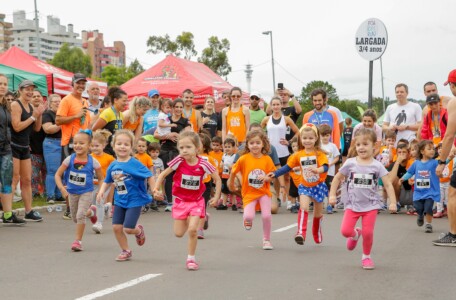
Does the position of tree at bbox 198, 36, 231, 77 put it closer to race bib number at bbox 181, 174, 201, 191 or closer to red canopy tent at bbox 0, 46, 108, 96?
red canopy tent at bbox 0, 46, 108, 96

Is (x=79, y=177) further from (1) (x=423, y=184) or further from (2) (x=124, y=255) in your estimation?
(1) (x=423, y=184)

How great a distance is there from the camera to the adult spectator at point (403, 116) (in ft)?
48.2

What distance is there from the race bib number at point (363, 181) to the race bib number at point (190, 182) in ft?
5.77

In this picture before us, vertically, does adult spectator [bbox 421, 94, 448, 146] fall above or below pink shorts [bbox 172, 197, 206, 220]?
above

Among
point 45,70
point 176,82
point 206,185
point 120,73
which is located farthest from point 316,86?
point 206,185

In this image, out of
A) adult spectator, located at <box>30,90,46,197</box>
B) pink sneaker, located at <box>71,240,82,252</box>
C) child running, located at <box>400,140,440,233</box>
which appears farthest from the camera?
adult spectator, located at <box>30,90,46,197</box>

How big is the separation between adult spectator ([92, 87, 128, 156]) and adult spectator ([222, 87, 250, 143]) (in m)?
2.83

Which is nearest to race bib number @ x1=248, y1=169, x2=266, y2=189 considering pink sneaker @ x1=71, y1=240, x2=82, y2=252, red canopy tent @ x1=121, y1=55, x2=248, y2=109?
pink sneaker @ x1=71, y1=240, x2=82, y2=252

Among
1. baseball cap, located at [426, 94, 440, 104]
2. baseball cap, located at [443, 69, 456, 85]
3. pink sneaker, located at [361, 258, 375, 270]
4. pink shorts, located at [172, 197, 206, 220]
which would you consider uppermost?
baseball cap, located at [443, 69, 456, 85]

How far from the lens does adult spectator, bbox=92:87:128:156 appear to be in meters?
13.2

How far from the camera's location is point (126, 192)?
8.39 m

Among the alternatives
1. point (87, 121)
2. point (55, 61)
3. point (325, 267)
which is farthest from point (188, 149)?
point (55, 61)

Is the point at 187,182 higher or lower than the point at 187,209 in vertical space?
higher

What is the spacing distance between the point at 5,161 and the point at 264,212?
4435 millimetres
